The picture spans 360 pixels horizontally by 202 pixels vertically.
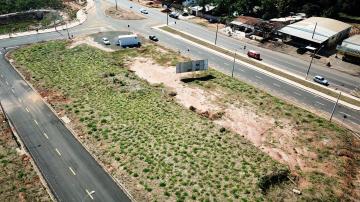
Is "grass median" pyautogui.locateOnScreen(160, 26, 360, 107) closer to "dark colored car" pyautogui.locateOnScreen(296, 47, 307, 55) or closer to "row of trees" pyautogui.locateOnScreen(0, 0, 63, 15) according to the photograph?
"dark colored car" pyautogui.locateOnScreen(296, 47, 307, 55)

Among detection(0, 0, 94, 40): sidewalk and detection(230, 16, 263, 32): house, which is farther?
detection(230, 16, 263, 32): house

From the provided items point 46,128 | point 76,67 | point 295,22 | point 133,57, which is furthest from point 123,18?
point 46,128

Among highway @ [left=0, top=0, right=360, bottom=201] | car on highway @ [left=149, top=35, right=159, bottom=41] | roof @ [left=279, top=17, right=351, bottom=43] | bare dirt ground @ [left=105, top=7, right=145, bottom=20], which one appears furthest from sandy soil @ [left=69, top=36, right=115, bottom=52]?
roof @ [left=279, top=17, right=351, bottom=43]

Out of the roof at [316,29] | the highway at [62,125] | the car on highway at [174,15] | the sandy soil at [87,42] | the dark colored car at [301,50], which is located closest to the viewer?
the highway at [62,125]

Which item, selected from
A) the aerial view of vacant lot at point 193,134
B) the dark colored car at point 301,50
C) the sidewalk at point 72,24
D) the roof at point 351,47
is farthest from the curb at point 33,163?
the roof at point 351,47

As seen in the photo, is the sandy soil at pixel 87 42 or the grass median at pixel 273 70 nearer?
the grass median at pixel 273 70

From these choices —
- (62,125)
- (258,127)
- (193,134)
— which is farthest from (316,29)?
(62,125)

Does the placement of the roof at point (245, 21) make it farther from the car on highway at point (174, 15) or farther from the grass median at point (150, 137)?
the grass median at point (150, 137)
